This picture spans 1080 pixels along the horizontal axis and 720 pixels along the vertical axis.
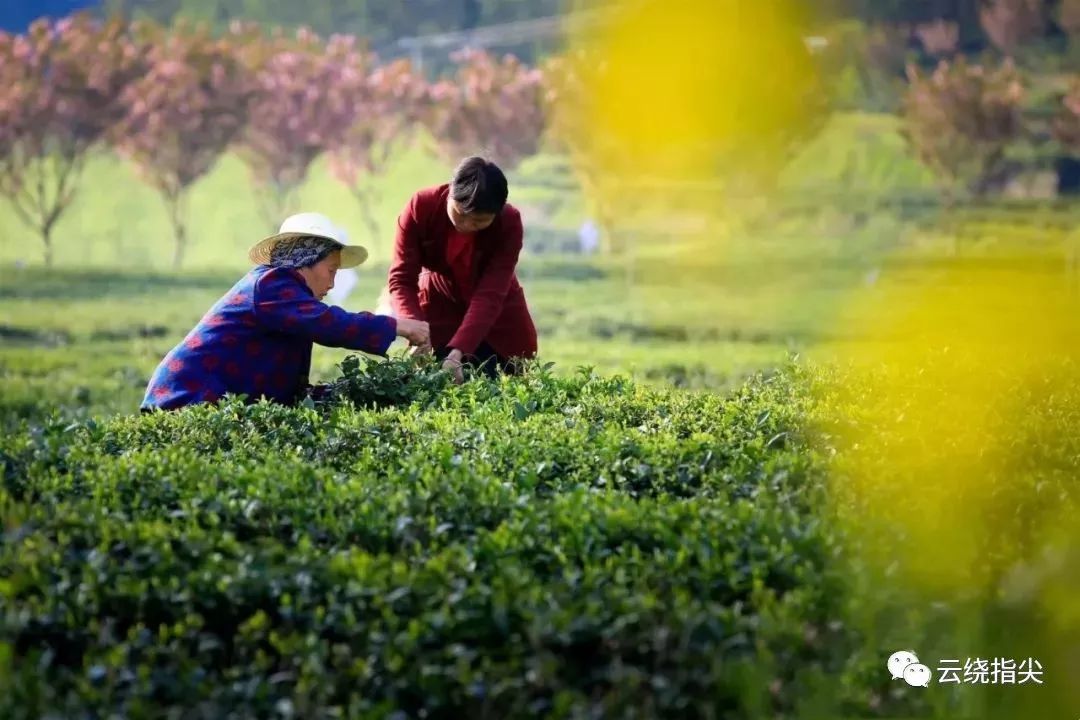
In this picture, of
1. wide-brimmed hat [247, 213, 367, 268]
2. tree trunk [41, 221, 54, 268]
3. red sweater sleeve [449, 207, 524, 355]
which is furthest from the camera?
tree trunk [41, 221, 54, 268]

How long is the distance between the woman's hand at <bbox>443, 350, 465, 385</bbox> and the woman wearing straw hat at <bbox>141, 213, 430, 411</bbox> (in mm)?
281

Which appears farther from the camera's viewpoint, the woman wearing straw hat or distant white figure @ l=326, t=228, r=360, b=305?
distant white figure @ l=326, t=228, r=360, b=305

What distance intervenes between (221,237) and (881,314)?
6.47 metres

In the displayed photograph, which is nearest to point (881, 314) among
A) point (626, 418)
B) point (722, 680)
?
point (626, 418)

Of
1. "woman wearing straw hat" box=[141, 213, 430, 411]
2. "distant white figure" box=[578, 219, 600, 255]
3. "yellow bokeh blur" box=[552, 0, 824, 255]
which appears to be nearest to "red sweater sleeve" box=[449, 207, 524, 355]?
"woman wearing straw hat" box=[141, 213, 430, 411]

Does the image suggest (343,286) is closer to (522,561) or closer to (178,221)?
(178,221)

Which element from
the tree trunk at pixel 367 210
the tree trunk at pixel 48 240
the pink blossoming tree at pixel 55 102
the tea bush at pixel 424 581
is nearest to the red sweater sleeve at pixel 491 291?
the tea bush at pixel 424 581

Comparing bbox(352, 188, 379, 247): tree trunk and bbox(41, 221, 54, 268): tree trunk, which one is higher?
bbox(352, 188, 379, 247): tree trunk

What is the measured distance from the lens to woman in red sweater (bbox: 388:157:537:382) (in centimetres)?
559

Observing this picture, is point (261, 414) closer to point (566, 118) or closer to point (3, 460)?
point (3, 460)

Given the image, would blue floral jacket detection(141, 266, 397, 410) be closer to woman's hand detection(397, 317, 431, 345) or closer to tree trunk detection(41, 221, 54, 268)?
woman's hand detection(397, 317, 431, 345)

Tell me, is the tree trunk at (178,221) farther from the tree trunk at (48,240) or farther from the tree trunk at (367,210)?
the tree trunk at (367,210)

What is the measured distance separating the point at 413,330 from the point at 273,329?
52 cm

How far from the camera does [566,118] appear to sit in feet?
49.6
